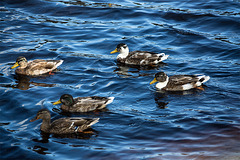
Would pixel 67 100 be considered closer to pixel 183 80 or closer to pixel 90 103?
pixel 90 103

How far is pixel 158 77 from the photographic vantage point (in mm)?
14891

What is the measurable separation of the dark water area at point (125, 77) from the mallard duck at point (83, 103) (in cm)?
26

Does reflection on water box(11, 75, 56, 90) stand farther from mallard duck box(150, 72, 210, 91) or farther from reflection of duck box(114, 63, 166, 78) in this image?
mallard duck box(150, 72, 210, 91)

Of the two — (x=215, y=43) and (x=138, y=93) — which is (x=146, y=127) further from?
(x=215, y=43)

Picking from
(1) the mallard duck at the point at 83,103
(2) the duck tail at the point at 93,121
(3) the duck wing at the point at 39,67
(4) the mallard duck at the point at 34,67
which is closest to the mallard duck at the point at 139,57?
(4) the mallard duck at the point at 34,67

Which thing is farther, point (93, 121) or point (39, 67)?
point (39, 67)

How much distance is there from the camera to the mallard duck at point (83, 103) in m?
13.0

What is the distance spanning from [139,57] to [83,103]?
5.53 m

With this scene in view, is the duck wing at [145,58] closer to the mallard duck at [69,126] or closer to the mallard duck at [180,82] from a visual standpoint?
the mallard duck at [180,82]

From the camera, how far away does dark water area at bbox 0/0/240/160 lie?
11.1m

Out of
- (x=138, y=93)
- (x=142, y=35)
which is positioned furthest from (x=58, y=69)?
(x=142, y=35)

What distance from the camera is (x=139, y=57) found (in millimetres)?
17844

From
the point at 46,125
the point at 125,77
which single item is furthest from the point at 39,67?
the point at 46,125

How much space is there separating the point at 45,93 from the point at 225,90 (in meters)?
6.70
